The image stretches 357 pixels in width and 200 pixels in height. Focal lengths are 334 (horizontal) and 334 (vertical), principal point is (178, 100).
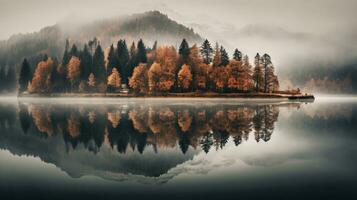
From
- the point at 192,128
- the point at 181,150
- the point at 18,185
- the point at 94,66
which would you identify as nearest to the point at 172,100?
the point at 94,66

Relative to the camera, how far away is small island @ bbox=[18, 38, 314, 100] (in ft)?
380

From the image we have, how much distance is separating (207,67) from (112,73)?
122 ft

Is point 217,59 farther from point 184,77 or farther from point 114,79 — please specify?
point 114,79

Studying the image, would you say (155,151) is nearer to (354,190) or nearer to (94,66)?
(354,190)

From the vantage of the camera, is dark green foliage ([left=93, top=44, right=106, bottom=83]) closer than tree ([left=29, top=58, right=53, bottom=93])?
Yes

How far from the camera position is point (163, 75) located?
381 feet

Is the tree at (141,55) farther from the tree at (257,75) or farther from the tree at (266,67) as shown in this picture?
the tree at (266,67)

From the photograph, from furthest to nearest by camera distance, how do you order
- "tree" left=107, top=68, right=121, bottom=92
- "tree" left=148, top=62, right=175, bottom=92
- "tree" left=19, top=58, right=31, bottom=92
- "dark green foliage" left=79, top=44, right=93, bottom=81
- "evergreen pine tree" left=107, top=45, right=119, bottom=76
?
"tree" left=19, top=58, right=31, bottom=92 < "dark green foliage" left=79, top=44, right=93, bottom=81 < "evergreen pine tree" left=107, top=45, right=119, bottom=76 < "tree" left=107, top=68, right=121, bottom=92 < "tree" left=148, top=62, right=175, bottom=92

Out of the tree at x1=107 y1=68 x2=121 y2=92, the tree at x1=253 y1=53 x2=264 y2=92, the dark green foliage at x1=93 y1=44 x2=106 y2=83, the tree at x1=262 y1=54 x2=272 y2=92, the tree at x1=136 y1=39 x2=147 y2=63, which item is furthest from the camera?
the dark green foliage at x1=93 y1=44 x2=106 y2=83

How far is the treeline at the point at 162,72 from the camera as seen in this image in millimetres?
116188

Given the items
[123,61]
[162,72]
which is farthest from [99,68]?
[162,72]

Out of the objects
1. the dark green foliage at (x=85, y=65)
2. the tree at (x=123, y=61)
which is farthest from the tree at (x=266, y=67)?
the dark green foliage at (x=85, y=65)

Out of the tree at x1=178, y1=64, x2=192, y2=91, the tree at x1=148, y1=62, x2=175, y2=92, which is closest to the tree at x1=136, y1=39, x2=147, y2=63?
the tree at x1=148, y1=62, x2=175, y2=92

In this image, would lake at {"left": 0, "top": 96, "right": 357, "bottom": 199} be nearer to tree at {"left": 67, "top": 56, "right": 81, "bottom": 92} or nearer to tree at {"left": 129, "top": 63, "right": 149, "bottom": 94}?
tree at {"left": 129, "top": 63, "right": 149, "bottom": 94}
